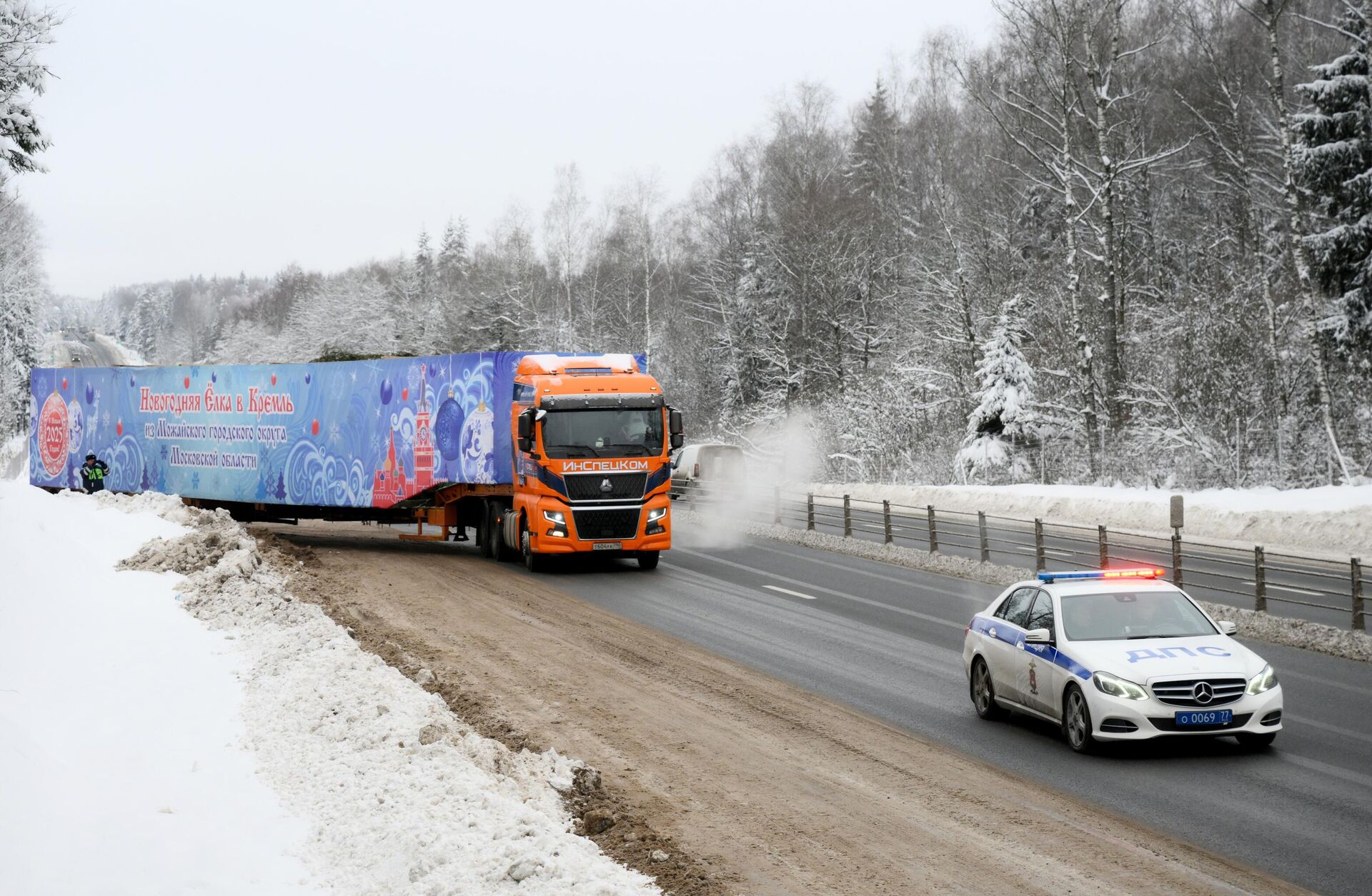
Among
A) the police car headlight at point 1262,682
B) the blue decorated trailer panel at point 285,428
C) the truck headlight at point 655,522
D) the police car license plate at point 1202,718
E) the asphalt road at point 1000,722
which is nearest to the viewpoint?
the asphalt road at point 1000,722

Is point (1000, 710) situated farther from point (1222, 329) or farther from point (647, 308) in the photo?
point (647, 308)

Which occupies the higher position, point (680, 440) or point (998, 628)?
point (680, 440)

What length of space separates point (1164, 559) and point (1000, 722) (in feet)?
44.2

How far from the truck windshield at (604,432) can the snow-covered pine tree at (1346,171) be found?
58.5ft

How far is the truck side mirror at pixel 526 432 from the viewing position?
76.6 feet

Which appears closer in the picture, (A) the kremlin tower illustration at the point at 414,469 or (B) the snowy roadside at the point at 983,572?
(B) the snowy roadside at the point at 983,572

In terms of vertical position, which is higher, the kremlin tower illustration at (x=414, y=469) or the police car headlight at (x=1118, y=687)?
the kremlin tower illustration at (x=414, y=469)

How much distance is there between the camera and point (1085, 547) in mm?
28359

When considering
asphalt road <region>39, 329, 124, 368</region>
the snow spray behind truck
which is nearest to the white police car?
the snow spray behind truck

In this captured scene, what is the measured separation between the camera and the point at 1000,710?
1266 centimetres

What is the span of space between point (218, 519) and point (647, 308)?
4418 centimetres

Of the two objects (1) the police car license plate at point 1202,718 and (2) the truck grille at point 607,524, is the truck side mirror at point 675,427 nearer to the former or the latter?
(2) the truck grille at point 607,524

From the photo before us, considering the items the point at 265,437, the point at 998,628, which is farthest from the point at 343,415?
the point at 998,628

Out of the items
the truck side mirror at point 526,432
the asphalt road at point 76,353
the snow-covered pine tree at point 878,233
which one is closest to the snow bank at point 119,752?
the truck side mirror at point 526,432
